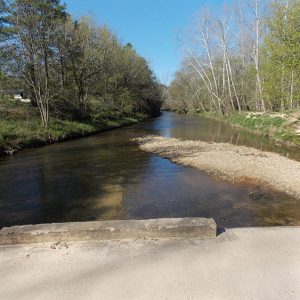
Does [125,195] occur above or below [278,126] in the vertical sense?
below

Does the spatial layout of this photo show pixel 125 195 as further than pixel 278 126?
No

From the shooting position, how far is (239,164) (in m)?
15.1

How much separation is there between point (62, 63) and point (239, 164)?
75.3 feet

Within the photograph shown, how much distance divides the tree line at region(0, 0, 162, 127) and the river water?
1008cm

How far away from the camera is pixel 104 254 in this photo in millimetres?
4391

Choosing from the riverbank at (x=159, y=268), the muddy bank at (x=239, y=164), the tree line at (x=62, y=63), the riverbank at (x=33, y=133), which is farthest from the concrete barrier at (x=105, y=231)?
the tree line at (x=62, y=63)

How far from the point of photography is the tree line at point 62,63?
23656 millimetres

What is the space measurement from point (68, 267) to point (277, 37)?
20.2 metres

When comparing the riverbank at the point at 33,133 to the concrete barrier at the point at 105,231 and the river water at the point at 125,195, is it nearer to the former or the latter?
the river water at the point at 125,195

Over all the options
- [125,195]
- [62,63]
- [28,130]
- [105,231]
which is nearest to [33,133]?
[28,130]

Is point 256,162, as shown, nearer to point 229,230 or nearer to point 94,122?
point 229,230

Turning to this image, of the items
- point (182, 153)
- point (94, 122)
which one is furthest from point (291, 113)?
point (94, 122)

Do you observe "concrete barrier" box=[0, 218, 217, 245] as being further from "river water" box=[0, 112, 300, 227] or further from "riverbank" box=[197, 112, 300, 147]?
"riverbank" box=[197, 112, 300, 147]

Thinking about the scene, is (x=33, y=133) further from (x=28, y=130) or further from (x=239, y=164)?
(x=239, y=164)
